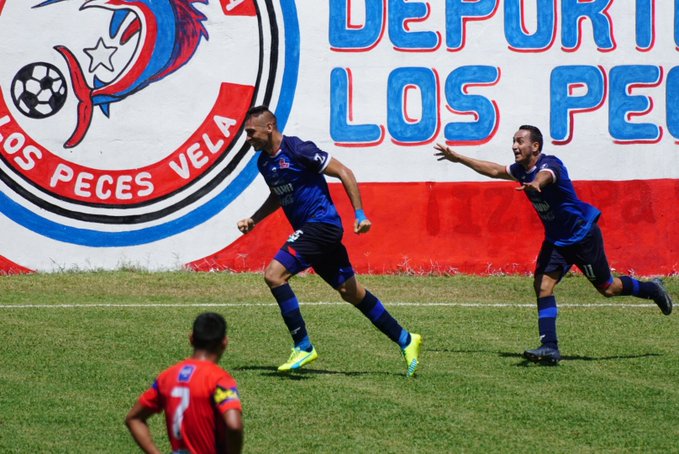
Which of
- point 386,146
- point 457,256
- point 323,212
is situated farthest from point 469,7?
point 323,212

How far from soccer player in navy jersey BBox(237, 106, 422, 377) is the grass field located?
32 centimetres

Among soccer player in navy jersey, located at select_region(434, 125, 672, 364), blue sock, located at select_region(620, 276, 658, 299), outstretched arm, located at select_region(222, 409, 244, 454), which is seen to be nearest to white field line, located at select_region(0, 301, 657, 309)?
blue sock, located at select_region(620, 276, 658, 299)

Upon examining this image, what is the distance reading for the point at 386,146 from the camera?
51.2 ft

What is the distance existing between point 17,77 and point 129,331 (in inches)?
215

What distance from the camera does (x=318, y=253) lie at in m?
9.42

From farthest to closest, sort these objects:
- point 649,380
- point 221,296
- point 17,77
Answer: point 17,77 < point 221,296 < point 649,380

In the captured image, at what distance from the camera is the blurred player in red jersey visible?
455cm

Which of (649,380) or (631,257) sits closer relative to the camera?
(649,380)

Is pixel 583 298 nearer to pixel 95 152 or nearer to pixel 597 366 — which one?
pixel 597 366

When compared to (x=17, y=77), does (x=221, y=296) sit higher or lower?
lower

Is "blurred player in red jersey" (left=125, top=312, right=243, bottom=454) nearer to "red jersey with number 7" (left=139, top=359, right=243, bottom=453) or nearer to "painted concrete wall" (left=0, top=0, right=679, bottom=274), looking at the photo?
"red jersey with number 7" (left=139, top=359, right=243, bottom=453)

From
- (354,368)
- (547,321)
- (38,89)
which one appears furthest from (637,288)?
(38,89)

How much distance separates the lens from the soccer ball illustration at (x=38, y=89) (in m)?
15.3

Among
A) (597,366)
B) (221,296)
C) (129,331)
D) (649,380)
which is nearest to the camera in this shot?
(649,380)
